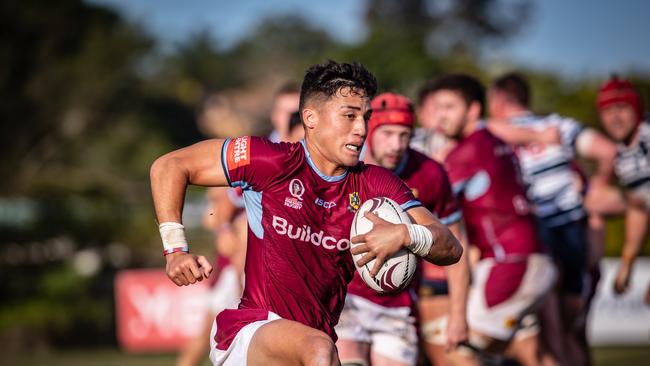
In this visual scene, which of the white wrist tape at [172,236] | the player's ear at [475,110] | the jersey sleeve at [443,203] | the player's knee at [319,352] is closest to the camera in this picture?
the player's knee at [319,352]

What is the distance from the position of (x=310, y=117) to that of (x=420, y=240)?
3.08 ft

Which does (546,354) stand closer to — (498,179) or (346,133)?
(498,179)

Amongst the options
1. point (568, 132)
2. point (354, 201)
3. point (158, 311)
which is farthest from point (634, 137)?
point (158, 311)

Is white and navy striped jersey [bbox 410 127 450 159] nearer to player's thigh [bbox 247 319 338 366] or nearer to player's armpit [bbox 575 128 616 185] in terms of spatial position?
player's armpit [bbox 575 128 616 185]

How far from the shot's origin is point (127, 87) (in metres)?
39.7

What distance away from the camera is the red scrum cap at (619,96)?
8.72 meters

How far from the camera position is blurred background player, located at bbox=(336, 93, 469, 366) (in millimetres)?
6316

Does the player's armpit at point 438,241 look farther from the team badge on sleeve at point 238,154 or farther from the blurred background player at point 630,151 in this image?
the blurred background player at point 630,151

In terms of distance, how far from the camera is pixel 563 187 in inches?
364

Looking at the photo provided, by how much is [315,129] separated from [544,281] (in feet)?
11.4

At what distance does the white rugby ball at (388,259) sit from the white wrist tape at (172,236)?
2.77 ft

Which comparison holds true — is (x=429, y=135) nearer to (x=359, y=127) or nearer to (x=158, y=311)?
(x=359, y=127)

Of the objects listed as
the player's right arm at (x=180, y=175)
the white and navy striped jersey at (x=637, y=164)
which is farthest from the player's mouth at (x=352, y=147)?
the white and navy striped jersey at (x=637, y=164)

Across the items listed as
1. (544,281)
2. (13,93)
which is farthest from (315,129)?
(13,93)
